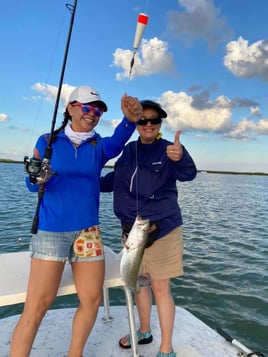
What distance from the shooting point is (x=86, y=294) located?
3021 millimetres

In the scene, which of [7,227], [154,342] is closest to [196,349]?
[154,342]

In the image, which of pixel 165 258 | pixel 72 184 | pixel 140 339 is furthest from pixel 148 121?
pixel 140 339

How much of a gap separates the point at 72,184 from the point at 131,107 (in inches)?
35.0

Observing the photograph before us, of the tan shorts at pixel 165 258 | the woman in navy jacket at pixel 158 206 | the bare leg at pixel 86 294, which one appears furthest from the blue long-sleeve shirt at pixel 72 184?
the tan shorts at pixel 165 258

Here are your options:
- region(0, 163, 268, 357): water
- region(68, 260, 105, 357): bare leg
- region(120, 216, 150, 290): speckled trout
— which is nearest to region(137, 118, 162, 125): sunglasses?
region(120, 216, 150, 290): speckled trout

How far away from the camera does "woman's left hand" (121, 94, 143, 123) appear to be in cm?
309

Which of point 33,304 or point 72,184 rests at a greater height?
point 72,184

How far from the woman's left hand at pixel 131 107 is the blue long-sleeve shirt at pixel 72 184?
0.19 ft

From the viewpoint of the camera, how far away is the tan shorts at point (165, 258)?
3520 mm

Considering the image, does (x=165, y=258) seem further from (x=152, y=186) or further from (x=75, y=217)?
(x=75, y=217)

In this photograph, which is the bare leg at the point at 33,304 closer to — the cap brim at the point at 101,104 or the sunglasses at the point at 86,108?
the sunglasses at the point at 86,108

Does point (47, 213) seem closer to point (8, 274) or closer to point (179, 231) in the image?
point (8, 274)

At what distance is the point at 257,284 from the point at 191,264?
1.92m

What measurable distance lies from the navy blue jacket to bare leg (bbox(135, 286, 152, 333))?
843mm
